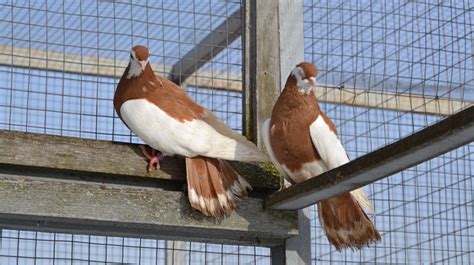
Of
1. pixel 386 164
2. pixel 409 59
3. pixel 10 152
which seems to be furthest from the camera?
pixel 409 59

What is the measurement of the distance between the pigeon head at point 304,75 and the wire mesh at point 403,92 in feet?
1.25

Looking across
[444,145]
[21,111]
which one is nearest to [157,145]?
[21,111]

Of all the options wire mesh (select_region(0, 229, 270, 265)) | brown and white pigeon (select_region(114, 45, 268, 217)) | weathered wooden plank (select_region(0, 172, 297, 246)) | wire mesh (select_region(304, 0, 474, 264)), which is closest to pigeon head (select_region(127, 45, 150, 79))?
brown and white pigeon (select_region(114, 45, 268, 217))

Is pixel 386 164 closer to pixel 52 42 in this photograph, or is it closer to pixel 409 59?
pixel 409 59

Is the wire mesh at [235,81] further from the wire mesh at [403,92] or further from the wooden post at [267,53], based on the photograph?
the wooden post at [267,53]

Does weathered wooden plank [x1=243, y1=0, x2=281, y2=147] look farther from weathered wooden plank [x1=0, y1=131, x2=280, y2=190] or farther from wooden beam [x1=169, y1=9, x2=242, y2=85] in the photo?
weathered wooden plank [x1=0, y1=131, x2=280, y2=190]

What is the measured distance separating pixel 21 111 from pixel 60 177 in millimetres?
499

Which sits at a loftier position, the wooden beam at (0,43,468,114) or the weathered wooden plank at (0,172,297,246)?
the wooden beam at (0,43,468,114)

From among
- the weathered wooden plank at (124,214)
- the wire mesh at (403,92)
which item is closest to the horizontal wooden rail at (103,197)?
the weathered wooden plank at (124,214)

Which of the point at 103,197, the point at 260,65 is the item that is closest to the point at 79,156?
the point at 103,197

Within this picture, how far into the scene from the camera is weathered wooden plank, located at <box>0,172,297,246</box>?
2.28 m

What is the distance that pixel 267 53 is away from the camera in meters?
2.71

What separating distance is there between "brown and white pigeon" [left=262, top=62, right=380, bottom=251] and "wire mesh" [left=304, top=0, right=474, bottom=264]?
1.17 feet

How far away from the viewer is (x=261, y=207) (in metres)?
2.54
